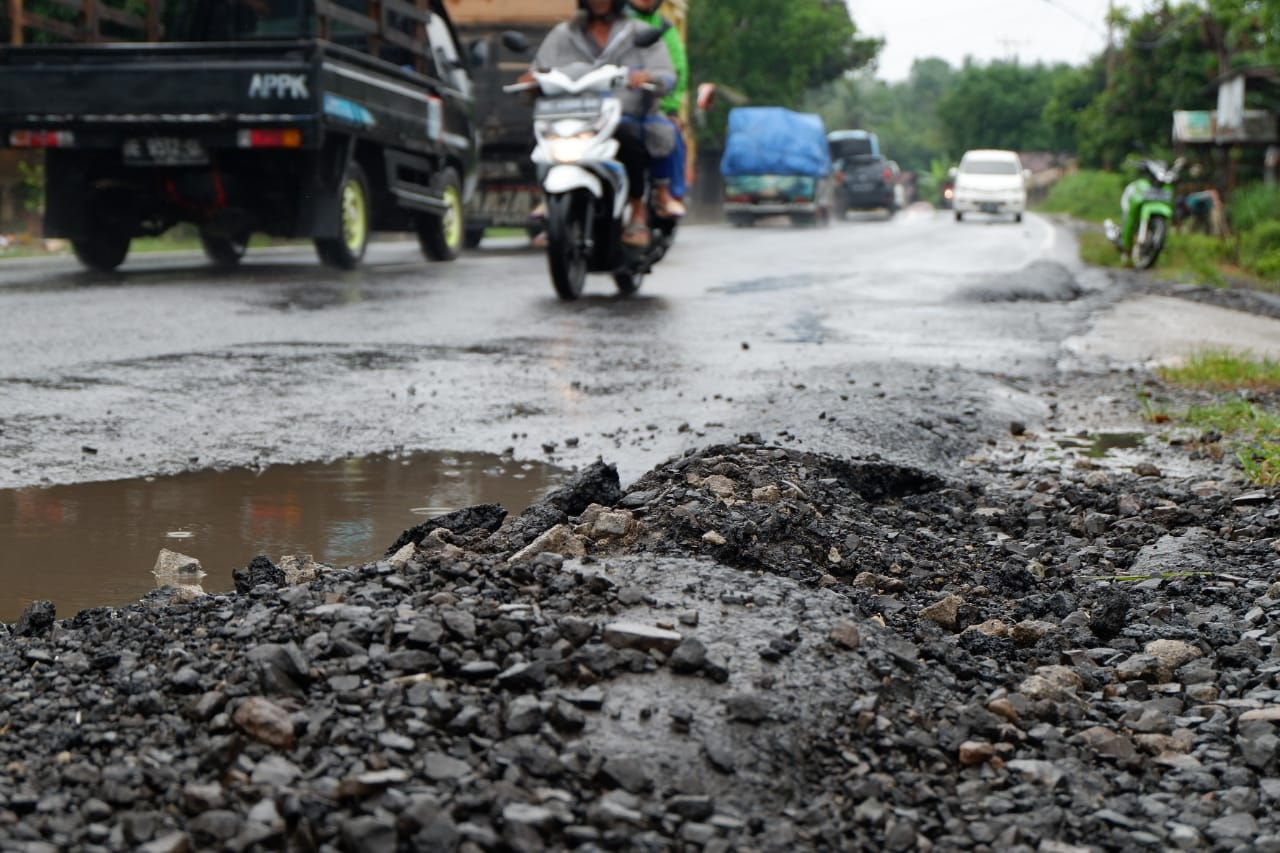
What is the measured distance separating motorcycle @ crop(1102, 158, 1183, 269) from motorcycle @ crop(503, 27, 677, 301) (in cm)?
725

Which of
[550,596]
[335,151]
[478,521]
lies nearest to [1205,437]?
[478,521]

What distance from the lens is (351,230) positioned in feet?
43.4

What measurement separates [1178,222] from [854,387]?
18.7 meters

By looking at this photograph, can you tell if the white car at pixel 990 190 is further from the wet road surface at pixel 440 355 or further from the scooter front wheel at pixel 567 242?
the scooter front wheel at pixel 567 242

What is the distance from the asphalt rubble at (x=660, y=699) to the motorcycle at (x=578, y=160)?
22.7 feet

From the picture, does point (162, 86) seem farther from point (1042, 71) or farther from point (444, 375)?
point (1042, 71)

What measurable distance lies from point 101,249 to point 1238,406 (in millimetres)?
9733

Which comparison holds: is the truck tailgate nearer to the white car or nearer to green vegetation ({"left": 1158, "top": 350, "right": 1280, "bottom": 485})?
green vegetation ({"left": 1158, "top": 350, "right": 1280, "bottom": 485})

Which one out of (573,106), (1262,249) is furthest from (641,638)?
(1262,249)

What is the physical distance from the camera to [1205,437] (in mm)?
5402

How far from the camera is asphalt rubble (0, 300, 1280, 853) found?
2.11m

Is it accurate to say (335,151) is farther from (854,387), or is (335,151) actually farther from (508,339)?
(854,387)

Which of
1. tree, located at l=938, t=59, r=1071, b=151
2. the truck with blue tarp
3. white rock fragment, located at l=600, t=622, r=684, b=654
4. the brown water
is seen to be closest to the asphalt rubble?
white rock fragment, located at l=600, t=622, r=684, b=654

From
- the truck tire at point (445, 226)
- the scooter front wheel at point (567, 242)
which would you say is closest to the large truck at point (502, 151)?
the truck tire at point (445, 226)
